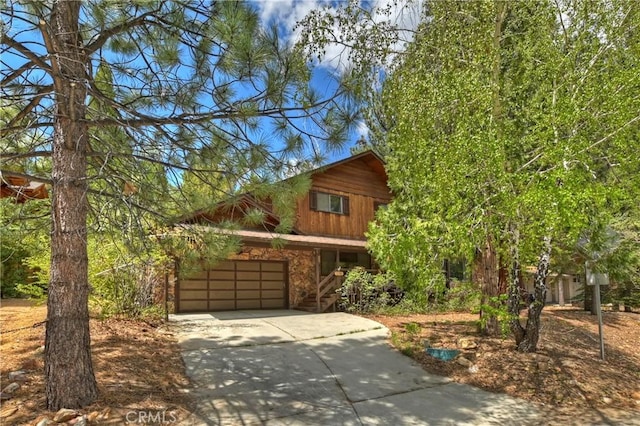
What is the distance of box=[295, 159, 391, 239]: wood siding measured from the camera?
50.2 feet

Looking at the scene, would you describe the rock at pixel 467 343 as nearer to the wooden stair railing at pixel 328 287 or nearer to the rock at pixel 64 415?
the wooden stair railing at pixel 328 287

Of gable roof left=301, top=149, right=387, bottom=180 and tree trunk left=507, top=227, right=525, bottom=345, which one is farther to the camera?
gable roof left=301, top=149, right=387, bottom=180

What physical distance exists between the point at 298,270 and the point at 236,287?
2358 mm

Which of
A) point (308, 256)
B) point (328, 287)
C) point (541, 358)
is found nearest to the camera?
point (541, 358)

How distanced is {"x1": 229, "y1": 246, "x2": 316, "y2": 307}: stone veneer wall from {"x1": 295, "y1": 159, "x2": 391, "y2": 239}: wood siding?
102 centimetres

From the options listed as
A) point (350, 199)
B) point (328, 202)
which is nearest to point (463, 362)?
point (328, 202)

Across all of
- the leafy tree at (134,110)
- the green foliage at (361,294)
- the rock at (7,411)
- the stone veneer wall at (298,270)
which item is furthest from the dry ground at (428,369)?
the stone veneer wall at (298,270)

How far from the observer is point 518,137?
6645mm

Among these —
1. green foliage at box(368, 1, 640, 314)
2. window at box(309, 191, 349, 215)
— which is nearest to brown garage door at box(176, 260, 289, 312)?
window at box(309, 191, 349, 215)

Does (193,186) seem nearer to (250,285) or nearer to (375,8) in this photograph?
(375,8)

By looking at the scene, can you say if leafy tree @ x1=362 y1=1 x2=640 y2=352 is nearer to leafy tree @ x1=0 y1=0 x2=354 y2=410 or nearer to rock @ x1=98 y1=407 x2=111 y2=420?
leafy tree @ x1=0 y1=0 x2=354 y2=410

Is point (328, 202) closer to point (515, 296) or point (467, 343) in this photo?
point (467, 343)

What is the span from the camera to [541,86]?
6.56 metres

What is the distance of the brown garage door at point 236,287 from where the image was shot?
13.4 meters
